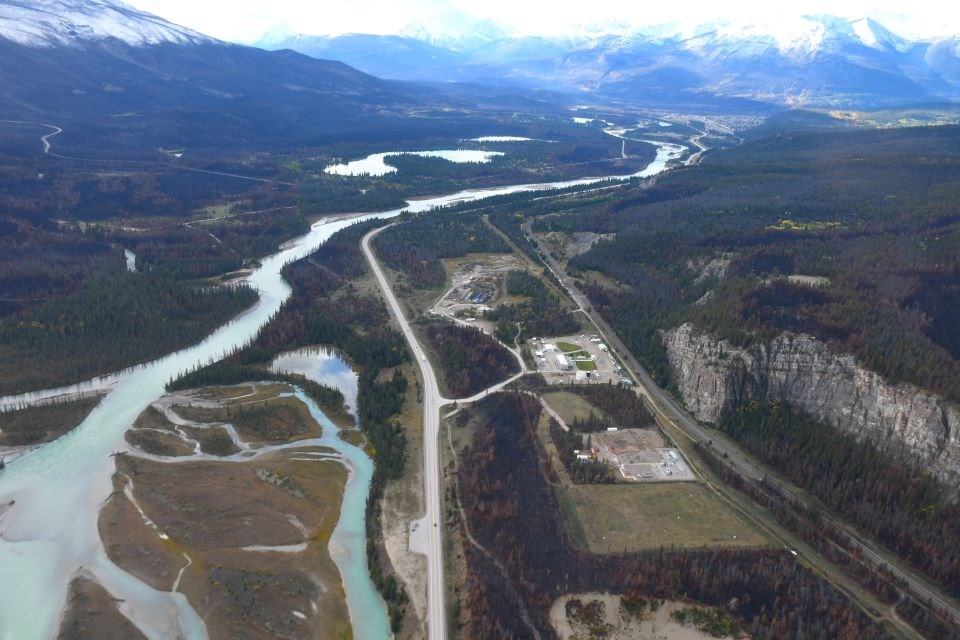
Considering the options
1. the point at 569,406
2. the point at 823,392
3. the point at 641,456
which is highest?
the point at 823,392

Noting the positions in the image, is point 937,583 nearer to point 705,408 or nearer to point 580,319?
point 705,408

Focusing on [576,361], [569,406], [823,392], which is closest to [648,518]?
[569,406]

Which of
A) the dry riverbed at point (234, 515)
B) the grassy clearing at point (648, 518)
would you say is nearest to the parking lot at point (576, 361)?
the grassy clearing at point (648, 518)

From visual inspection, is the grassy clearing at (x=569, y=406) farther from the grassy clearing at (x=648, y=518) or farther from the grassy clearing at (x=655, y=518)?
the grassy clearing at (x=655, y=518)

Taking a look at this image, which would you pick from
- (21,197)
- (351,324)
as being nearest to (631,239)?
(351,324)

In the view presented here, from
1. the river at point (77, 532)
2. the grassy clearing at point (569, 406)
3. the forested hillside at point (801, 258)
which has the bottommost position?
the river at point (77, 532)

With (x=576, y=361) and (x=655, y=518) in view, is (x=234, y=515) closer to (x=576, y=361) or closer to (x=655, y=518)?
(x=655, y=518)

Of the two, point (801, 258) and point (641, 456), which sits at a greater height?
point (801, 258)
